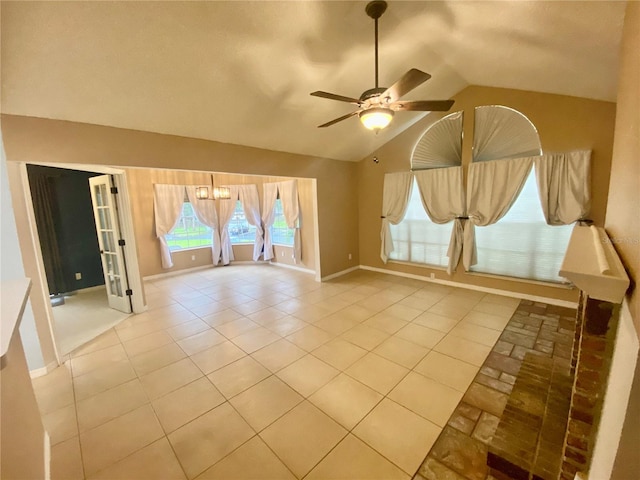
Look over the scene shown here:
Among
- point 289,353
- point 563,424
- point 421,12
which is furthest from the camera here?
point 289,353

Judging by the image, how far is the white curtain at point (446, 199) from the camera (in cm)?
441

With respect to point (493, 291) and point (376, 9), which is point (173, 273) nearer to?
point (376, 9)

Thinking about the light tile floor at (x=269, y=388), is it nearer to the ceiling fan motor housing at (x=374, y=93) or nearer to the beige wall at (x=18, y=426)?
the beige wall at (x=18, y=426)

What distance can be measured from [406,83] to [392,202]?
3.51 metres

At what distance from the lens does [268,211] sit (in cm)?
655

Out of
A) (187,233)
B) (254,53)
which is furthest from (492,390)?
(187,233)

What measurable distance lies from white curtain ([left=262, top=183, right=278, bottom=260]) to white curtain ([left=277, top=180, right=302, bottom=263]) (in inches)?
10.1

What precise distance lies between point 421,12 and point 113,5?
237 centimetres

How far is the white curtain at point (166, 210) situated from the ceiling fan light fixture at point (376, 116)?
17.5ft

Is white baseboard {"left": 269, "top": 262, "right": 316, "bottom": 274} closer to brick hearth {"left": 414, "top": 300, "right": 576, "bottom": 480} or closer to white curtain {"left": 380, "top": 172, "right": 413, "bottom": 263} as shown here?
white curtain {"left": 380, "top": 172, "right": 413, "bottom": 263}

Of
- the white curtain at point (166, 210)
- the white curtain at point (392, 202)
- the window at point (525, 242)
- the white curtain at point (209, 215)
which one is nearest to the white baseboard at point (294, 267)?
the white curtain at point (209, 215)

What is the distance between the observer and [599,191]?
329 centimetres

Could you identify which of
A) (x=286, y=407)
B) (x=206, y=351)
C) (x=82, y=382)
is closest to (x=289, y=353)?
(x=286, y=407)

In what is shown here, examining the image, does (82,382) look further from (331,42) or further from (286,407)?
(331,42)
